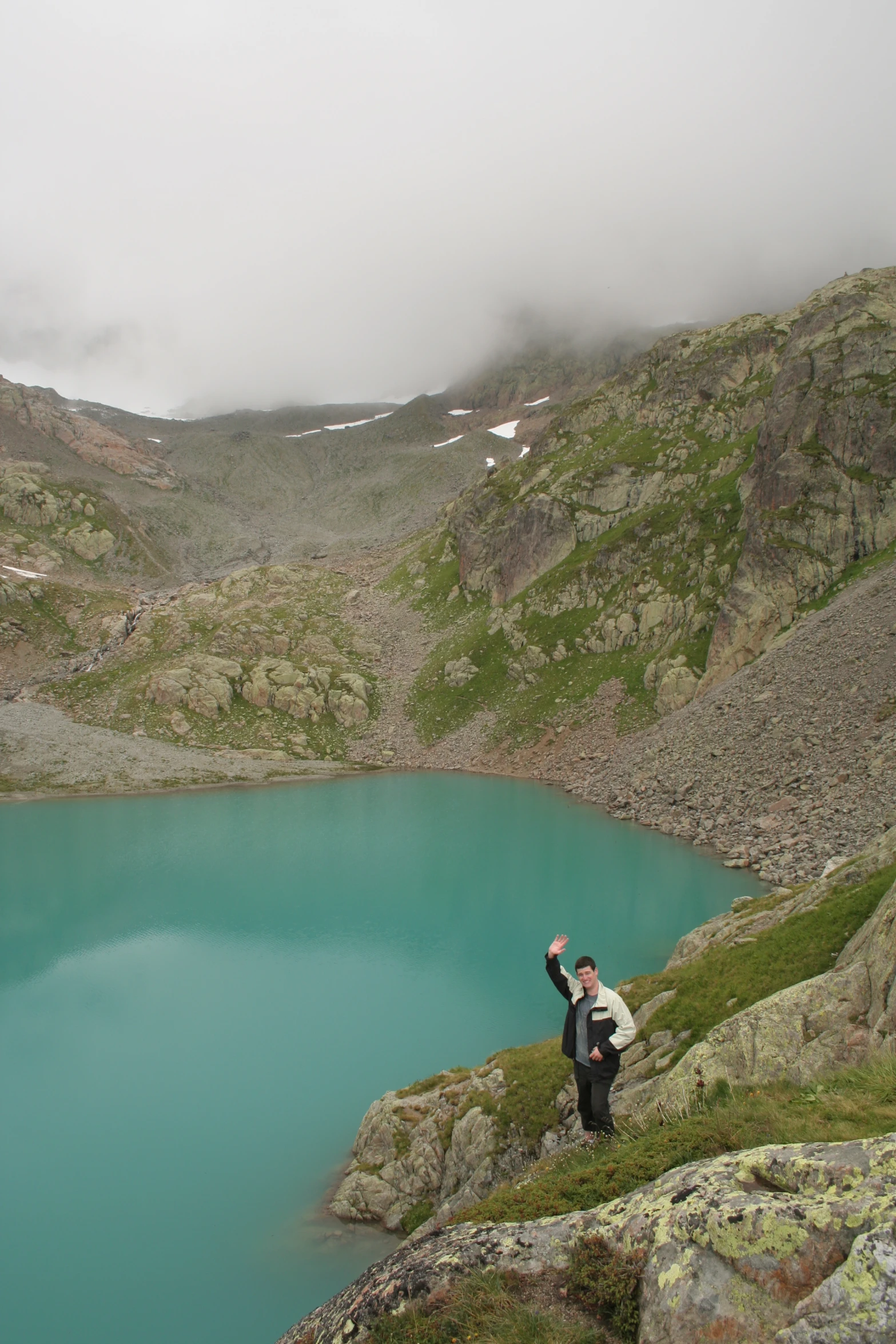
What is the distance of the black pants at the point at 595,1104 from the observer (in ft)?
30.9

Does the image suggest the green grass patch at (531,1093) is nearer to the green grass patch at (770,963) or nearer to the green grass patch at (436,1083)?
the green grass patch at (436,1083)

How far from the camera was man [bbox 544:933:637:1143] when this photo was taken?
30.4ft

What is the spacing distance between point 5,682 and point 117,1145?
3949 inches

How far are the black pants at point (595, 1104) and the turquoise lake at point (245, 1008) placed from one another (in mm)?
10072

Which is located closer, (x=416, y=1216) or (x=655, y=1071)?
(x=655, y=1071)

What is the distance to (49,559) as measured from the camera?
14825cm

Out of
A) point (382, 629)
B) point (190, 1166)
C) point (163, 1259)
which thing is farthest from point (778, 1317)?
point (382, 629)

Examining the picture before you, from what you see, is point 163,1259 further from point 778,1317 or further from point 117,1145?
point 778,1317

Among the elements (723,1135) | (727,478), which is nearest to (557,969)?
(723,1135)

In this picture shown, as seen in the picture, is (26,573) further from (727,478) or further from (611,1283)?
(611,1283)

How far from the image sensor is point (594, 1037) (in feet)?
31.0

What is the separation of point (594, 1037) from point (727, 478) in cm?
8110

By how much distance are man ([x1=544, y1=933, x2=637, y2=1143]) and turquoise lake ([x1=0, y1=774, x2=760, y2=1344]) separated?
10.3 metres

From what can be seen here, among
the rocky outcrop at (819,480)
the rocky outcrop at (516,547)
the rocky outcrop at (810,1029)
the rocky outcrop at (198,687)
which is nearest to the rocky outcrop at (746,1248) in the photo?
the rocky outcrop at (810,1029)
